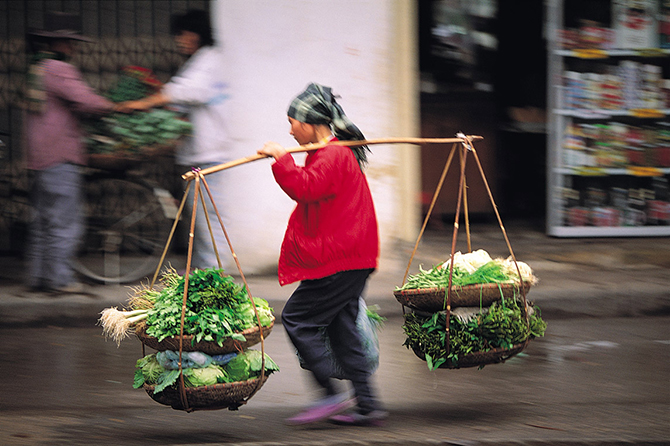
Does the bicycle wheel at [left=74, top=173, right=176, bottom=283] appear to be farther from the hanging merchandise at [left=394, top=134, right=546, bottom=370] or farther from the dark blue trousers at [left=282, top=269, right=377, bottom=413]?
the hanging merchandise at [left=394, top=134, right=546, bottom=370]

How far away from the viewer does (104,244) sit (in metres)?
6.51

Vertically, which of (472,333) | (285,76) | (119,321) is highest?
(285,76)

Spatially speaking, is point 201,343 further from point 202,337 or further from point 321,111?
point 321,111

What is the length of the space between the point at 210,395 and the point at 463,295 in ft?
4.09

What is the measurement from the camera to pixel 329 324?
3.74 meters

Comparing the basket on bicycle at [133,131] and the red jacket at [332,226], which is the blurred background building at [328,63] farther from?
the red jacket at [332,226]

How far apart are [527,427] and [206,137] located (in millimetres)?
3382

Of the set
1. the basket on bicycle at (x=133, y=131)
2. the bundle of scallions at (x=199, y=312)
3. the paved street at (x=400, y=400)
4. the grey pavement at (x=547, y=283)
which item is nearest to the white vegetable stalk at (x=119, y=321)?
the bundle of scallions at (x=199, y=312)

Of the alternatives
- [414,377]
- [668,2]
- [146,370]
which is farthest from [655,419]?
[668,2]

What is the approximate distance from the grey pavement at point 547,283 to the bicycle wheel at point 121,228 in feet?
0.59

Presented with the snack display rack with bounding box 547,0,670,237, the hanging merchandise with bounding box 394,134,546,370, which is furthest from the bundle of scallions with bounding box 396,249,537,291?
the snack display rack with bounding box 547,0,670,237

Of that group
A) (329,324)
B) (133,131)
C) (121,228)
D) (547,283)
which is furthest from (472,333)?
(121,228)

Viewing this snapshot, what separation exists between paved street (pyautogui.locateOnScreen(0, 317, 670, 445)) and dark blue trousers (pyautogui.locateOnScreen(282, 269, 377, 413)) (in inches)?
9.3

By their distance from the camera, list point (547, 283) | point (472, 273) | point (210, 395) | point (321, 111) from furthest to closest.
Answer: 1. point (547, 283)
2. point (472, 273)
3. point (321, 111)
4. point (210, 395)
